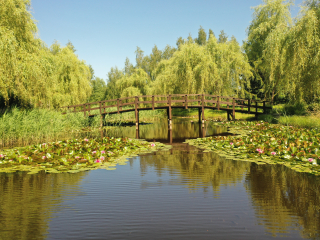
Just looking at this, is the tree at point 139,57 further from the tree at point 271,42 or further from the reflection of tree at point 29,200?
the reflection of tree at point 29,200

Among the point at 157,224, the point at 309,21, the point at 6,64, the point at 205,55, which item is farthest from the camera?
the point at 205,55

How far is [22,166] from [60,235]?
153 inches

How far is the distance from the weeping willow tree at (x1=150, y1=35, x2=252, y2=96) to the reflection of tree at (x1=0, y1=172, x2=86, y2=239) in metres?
18.0

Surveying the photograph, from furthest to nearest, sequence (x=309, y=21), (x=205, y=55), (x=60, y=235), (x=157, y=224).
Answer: (x=205, y=55) → (x=309, y=21) → (x=157, y=224) → (x=60, y=235)

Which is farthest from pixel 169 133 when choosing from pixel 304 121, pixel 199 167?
pixel 199 167

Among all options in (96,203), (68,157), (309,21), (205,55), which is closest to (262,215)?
(96,203)

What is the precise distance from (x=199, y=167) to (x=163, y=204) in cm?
258

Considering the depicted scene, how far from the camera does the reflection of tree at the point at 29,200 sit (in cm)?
312

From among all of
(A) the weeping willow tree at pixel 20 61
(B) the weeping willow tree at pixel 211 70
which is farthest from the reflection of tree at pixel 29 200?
(B) the weeping willow tree at pixel 211 70

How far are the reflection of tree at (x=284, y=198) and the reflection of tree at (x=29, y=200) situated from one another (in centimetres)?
296

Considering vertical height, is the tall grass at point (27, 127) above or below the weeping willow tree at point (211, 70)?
below

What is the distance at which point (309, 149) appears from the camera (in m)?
6.57

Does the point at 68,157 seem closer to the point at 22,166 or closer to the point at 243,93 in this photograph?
the point at 22,166

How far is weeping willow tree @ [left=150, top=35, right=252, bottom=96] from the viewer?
22328 mm
